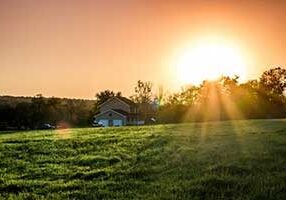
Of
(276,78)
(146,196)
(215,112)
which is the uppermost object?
(276,78)

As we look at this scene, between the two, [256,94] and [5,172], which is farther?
[256,94]

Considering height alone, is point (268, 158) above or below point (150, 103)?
below

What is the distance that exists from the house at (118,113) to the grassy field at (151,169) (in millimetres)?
70975

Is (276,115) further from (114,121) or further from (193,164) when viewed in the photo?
(193,164)

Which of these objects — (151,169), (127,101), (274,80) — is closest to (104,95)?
(127,101)

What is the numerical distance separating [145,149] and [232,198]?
11083 millimetres

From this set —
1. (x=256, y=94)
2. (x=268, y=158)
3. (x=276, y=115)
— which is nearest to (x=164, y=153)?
(x=268, y=158)

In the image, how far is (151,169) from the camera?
Answer: 55.9 feet

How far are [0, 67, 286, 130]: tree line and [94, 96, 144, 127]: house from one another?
1.83 meters

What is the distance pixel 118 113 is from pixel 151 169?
8323cm

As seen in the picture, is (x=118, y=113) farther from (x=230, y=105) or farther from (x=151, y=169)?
(x=151, y=169)

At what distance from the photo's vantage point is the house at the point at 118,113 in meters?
98.6

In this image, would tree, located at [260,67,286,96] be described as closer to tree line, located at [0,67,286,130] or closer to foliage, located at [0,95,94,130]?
tree line, located at [0,67,286,130]

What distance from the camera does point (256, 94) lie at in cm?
7238
